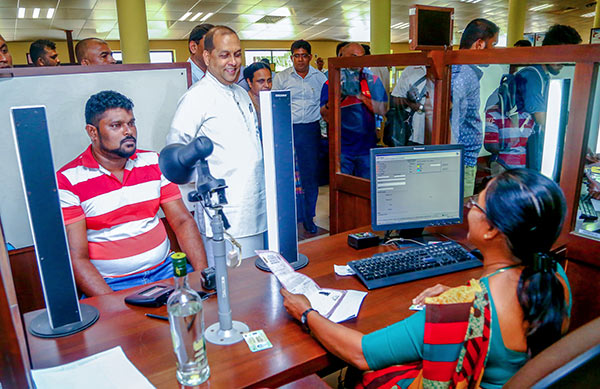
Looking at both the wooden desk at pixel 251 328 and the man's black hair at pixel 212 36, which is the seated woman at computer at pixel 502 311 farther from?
the man's black hair at pixel 212 36

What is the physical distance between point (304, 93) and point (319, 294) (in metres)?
3.06

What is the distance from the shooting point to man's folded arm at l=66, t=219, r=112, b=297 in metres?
1.61

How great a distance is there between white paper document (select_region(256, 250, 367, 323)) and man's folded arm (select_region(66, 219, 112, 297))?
671 millimetres

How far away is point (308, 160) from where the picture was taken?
159 inches

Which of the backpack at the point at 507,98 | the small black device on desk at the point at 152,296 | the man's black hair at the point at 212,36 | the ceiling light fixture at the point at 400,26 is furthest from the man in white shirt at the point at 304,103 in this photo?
the ceiling light fixture at the point at 400,26

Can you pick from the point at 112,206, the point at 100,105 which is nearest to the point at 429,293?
the point at 112,206

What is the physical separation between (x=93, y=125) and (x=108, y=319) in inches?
35.0

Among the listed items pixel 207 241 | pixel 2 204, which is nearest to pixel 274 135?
pixel 207 241

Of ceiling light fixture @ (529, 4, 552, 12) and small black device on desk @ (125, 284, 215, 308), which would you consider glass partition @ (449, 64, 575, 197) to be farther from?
ceiling light fixture @ (529, 4, 552, 12)

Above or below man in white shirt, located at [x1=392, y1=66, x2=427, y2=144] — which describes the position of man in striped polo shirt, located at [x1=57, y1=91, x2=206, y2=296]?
below

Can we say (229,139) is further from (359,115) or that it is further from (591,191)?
(591,191)

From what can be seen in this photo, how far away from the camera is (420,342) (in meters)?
0.91

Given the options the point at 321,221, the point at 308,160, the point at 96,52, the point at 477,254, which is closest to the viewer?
the point at 477,254

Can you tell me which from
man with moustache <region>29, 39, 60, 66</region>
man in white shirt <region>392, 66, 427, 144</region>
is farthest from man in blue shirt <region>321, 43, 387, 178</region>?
man with moustache <region>29, 39, 60, 66</region>
